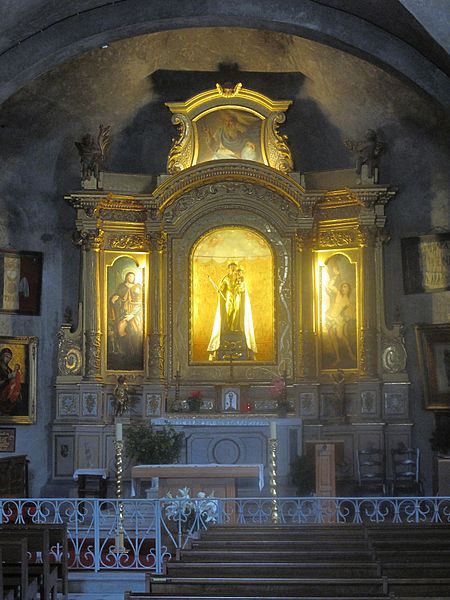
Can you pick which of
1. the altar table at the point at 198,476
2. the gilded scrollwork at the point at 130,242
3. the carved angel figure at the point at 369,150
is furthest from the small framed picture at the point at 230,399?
the altar table at the point at 198,476

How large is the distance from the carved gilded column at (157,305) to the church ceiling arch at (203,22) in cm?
397

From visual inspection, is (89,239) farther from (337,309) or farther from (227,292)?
(337,309)

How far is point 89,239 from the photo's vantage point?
18312 millimetres

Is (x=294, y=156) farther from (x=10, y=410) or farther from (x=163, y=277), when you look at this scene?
Result: (x=10, y=410)

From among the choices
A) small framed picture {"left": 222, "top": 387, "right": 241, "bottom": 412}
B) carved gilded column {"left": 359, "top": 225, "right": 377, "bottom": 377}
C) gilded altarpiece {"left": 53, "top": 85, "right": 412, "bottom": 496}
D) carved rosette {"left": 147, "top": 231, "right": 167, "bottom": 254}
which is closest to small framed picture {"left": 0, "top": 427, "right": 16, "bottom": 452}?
gilded altarpiece {"left": 53, "top": 85, "right": 412, "bottom": 496}

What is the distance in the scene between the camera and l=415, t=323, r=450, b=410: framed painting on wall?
57.3 feet

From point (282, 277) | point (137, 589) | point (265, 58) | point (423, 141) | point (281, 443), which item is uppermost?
point (265, 58)

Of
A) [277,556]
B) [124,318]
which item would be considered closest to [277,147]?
[124,318]

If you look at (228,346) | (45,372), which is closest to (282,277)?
(228,346)

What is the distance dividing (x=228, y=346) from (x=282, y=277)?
1.52m

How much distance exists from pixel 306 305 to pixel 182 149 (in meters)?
3.46

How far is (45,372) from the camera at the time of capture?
60.4 ft

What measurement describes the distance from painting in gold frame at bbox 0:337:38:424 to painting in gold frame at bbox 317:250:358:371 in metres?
4.96

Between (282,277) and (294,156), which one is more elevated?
(294,156)
